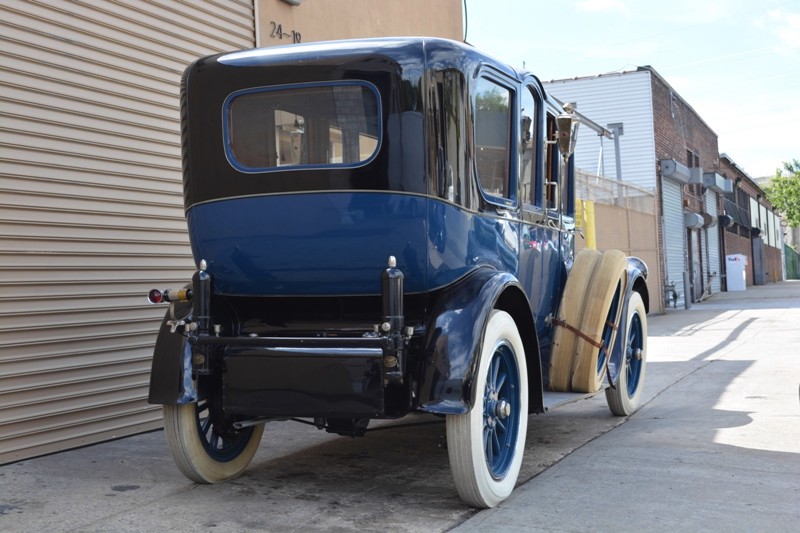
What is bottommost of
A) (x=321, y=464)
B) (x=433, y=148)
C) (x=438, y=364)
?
(x=321, y=464)

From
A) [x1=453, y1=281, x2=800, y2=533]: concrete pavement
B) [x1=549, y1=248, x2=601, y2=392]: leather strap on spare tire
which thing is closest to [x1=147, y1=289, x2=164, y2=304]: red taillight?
[x1=453, y1=281, x2=800, y2=533]: concrete pavement

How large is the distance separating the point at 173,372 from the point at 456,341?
1.60 m

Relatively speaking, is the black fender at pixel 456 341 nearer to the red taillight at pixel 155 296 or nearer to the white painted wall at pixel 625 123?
the red taillight at pixel 155 296

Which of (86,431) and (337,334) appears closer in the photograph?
(337,334)

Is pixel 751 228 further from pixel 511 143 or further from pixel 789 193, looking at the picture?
pixel 511 143

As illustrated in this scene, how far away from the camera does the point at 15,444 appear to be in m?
6.00

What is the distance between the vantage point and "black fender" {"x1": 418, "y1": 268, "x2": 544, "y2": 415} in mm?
4402

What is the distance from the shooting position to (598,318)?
20.1 ft

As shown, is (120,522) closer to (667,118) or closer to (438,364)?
(438,364)

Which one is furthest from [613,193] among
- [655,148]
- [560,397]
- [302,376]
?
[302,376]

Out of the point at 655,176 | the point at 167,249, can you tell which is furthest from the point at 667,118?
the point at 167,249

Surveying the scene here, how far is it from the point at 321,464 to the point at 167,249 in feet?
8.46

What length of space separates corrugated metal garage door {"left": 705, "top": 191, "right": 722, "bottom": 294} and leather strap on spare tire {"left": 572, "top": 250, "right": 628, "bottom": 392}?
3097 cm

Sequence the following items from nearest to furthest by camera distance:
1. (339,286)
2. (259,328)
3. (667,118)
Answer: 1. (339,286)
2. (259,328)
3. (667,118)
